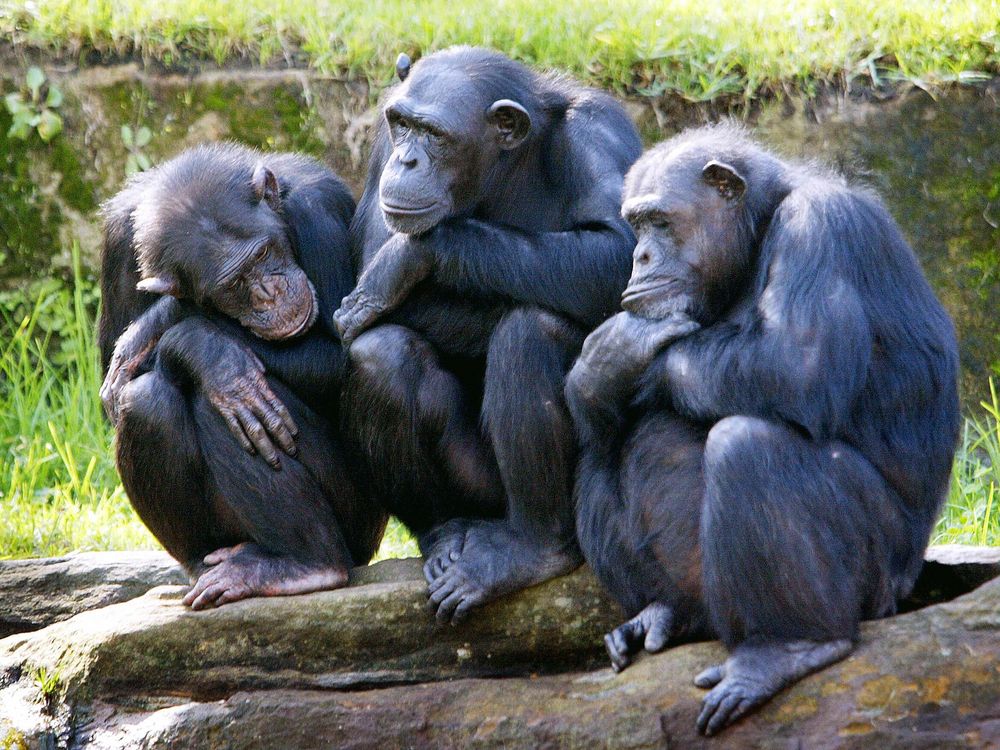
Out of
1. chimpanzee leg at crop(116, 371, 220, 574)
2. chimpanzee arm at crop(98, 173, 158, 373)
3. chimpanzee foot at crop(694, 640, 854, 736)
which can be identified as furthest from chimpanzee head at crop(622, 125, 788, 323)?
chimpanzee arm at crop(98, 173, 158, 373)

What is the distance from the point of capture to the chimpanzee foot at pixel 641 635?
452 cm

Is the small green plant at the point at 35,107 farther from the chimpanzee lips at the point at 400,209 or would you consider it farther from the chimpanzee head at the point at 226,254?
the chimpanzee lips at the point at 400,209

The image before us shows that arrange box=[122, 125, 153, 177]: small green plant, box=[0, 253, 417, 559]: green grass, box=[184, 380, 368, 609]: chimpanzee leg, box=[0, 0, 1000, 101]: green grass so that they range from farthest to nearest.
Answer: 1. box=[122, 125, 153, 177]: small green plant
2. box=[0, 0, 1000, 101]: green grass
3. box=[0, 253, 417, 559]: green grass
4. box=[184, 380, 368, 609]: chimpanzee leg

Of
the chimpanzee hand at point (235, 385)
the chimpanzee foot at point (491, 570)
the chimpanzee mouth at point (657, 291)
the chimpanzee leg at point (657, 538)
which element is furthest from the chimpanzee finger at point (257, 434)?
the chimpanzee mouth at point (657, 291)

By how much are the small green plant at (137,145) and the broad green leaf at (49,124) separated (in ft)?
1.36

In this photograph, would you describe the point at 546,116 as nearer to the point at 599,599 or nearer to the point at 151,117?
the point at 599,599

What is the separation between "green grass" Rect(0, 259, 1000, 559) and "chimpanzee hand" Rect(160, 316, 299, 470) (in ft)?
6.15

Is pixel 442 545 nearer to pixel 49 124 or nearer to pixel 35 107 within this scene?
pixel 49 124

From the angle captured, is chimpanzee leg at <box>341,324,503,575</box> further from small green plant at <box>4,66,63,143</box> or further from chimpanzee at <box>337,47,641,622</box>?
small green plant at <box>4,66,63,143</box>

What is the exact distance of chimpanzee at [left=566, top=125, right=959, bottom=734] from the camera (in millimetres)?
4121

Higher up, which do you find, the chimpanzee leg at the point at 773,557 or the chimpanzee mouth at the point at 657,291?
the chimpanzee mouth at the point at 657,291

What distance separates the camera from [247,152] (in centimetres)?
577

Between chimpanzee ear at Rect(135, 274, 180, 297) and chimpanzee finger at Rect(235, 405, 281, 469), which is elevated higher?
chimpanzee ear at Rect(135, 274, 180, 297)

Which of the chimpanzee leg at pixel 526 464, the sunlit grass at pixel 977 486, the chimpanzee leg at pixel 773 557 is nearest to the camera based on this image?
the chimpanzee leg at pixel 773 557
